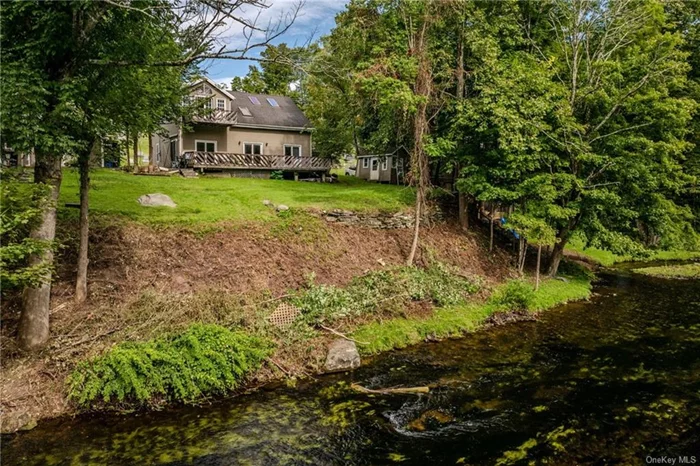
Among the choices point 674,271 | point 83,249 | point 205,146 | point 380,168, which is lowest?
point 674,271

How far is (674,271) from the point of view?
25516mm

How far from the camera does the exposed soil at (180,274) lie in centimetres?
1003

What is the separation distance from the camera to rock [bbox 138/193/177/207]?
59.7ft

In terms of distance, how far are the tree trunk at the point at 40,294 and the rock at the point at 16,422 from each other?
5.94ft

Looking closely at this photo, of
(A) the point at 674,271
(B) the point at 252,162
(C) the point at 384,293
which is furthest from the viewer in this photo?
(B) the point at 252,162

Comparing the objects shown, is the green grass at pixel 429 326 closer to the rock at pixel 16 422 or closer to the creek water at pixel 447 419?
the creek water at pixel 447 419

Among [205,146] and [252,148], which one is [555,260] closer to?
[252,148]

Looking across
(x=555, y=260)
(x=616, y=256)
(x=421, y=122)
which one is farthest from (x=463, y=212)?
(x=616, y=256)

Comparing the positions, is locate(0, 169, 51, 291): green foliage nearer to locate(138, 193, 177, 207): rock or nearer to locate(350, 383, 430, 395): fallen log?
locate(350, 383, 430, 395): fallen log

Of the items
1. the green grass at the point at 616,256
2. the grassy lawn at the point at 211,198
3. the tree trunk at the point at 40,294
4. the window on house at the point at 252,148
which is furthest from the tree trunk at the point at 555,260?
the window on house at the point at 252,148

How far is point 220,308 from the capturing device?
12.8 metres

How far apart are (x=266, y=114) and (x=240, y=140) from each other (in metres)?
3.88

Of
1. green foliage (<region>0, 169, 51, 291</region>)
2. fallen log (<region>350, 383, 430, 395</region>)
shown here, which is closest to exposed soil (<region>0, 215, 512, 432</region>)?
fallen log (<region>350, 383, 430, 395</region>)

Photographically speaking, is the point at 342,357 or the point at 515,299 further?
the point at 515,299
